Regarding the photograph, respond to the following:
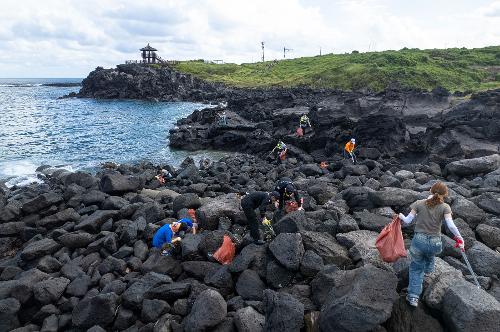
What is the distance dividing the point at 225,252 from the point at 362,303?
5771 mm

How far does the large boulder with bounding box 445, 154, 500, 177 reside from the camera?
23.0 m

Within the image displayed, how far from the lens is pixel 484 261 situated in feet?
37.2

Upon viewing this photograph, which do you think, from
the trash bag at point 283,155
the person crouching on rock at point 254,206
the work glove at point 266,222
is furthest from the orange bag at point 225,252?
the trash bag at point 283,155

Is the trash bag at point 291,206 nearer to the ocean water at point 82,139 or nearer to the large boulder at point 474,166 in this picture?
the large boulder at point 474,166

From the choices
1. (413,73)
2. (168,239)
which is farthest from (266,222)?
(413,73)

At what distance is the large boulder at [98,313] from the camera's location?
11.2m

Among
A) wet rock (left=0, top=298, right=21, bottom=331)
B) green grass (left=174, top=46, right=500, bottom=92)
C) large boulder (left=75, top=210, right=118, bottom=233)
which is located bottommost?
wet rock (left=0, top=298, right=21, bottom=331)

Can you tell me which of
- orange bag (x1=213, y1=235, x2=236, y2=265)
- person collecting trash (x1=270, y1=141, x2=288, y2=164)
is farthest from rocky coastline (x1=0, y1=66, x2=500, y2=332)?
person collecting trash (x1=270, y1=141, x2=288, y2=164)

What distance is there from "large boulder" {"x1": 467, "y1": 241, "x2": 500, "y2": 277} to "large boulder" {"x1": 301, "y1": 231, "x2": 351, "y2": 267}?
3597 millimetres

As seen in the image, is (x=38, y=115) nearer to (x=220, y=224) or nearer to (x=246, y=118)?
(x=246, y=118)

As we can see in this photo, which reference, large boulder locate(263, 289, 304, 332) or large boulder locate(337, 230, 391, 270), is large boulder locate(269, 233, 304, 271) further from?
large boulder locate(263, 289, 304, 332)

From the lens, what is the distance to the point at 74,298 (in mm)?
12484

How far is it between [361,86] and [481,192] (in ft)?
238

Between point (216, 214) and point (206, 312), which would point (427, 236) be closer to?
point (206, 312)
